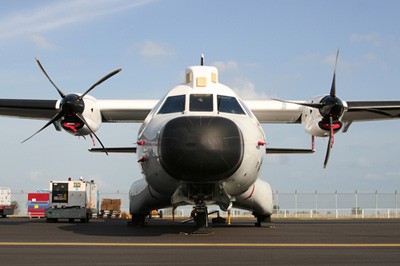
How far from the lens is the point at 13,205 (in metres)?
42.1

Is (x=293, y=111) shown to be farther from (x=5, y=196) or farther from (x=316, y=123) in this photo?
(x=5, y=196)

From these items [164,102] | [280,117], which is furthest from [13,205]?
[164,102]

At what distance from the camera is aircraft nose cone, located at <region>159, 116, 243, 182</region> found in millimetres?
10508

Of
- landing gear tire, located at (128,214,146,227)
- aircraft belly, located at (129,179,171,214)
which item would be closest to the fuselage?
aircraft belly, located at (129,179,171,214)

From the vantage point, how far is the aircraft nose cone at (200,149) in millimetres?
10508

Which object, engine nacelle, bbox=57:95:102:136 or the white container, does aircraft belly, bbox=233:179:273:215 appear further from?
the white container

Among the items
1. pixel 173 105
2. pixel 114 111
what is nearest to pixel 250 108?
pixel 114 111

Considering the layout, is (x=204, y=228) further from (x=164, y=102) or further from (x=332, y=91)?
(x=332, y=91)

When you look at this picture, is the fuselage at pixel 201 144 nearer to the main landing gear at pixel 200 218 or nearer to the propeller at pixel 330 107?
the main landing gear at pixel 200 218

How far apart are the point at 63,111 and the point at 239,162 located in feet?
22.6

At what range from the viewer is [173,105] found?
43.5ft

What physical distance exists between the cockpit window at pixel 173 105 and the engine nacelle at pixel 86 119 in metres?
4.08

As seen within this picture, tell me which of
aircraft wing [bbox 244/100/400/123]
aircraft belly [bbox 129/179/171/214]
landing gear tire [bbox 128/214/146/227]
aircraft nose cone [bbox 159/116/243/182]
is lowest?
landing gear tire [bbox 128/214/146/227]

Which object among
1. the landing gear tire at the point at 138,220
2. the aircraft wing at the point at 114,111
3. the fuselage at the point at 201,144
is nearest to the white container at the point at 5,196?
the aircraft wing at the point at 114,111
